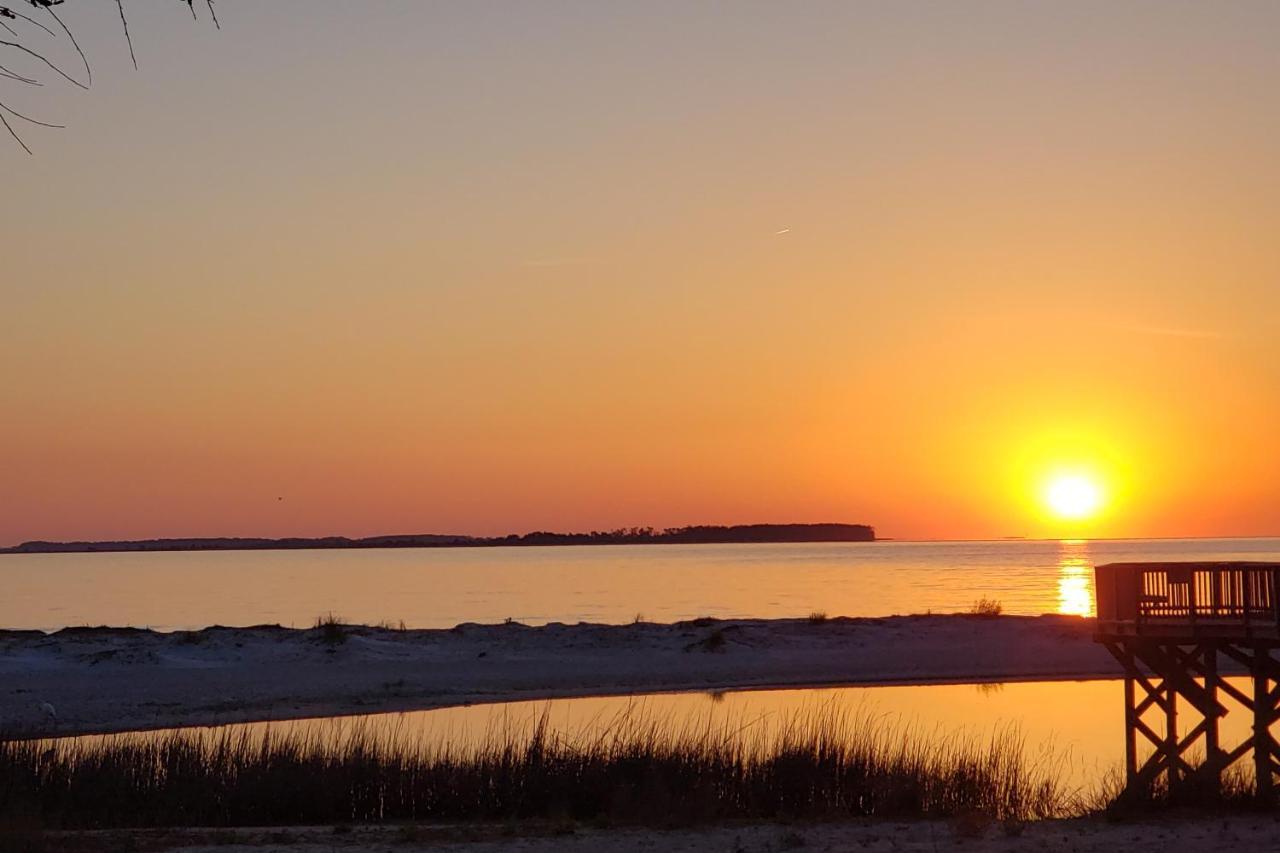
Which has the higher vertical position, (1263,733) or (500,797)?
(1263,733)

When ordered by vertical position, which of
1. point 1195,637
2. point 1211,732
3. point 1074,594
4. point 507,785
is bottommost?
point 507,785

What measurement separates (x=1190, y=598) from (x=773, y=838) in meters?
8.02

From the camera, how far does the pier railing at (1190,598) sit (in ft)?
Answer: 68.9

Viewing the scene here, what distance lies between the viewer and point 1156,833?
18047mm

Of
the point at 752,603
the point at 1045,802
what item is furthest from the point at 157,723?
the point at 752,603

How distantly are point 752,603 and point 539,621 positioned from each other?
19566 mm

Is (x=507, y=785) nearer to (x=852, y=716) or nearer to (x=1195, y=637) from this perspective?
(x=1195, y=637)

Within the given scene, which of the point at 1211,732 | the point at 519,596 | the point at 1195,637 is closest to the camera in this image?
the point at 1195,637

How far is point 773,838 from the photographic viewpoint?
59.0ft

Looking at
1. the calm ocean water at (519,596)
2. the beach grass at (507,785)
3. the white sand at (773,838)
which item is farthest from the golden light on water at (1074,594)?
the white sand at (773,838)

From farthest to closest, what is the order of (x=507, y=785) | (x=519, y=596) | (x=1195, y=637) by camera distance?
(x=519, y=596) < (x=1195, y=637) < (x=507, y=785)

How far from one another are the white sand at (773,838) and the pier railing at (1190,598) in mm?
3065

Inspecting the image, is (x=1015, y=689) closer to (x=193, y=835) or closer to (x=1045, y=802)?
(x=1045, y=802)

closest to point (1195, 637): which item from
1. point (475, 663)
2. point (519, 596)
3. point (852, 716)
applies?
point (852, 716)
